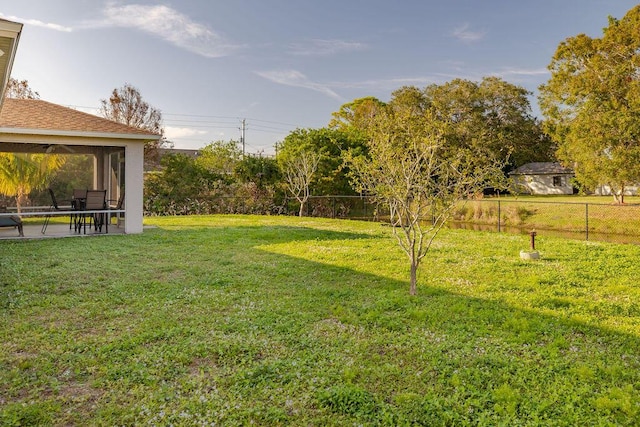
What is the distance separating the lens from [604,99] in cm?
2073

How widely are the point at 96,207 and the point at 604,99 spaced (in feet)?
75.4

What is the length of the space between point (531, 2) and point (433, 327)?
15.8m

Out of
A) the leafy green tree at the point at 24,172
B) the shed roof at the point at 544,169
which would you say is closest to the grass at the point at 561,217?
the leafy green tree at the point at 24,172

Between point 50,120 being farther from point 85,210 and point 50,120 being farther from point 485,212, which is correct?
point 485,212

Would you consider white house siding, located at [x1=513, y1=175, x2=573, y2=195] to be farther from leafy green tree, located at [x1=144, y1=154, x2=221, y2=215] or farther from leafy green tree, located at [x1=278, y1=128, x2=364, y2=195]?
leafy green tree, located at [x1=144, y1=154, x2=221, y2=215]

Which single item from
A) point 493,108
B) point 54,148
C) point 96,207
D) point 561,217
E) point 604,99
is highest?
point 493,108

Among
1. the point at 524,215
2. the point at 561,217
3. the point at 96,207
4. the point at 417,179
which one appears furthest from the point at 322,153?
the point at 417,179

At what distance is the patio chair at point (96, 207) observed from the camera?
37.3 ft

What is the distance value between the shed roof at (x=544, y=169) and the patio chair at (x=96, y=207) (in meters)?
35.1

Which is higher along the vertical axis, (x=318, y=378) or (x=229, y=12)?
(x=229, y=12)

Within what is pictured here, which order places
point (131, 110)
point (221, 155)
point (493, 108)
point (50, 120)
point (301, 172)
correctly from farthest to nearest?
point (493, 108) < point (131, 110) < point (221, 155) < point (301, 172) < point (50, 120)

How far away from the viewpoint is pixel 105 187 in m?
12.6

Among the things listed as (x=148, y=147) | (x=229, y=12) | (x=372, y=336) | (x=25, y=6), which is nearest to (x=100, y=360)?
(x=372, y=336)

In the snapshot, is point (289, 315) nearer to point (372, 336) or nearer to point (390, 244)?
point (372, 336)
